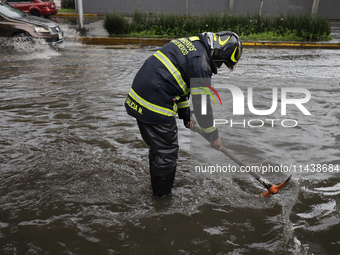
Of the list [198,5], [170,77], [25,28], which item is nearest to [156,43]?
[25,28]

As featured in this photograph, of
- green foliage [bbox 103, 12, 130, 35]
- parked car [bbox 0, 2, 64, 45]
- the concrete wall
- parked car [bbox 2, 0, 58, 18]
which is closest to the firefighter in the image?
parked car [bbox 0, 2, 64, 45]

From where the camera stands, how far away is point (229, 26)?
12.7 m

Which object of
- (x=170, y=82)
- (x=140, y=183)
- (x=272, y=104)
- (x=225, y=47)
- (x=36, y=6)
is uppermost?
(x=36, y=6)

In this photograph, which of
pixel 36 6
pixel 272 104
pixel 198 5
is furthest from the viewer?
pixel 198 5

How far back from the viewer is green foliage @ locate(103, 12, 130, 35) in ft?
40.3

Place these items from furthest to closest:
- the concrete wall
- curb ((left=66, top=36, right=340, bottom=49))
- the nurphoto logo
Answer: the concrete wall, curb ((left=66, top=36, right=340, bottom=49)), the nurphoto logo

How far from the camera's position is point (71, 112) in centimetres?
508

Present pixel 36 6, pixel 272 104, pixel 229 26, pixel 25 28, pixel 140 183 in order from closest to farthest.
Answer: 1. pixel 140 183
2. pixel 272 104
3. pixel 25 28
4. pixel 229 26
5. pixel 36 6

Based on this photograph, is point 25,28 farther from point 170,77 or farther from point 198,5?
point 198,5

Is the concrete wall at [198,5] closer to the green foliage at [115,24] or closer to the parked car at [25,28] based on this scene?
the green foliage at [115,24]

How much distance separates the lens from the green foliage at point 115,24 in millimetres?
12289

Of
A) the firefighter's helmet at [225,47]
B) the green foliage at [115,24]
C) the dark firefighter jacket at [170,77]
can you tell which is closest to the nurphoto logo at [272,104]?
the firefighter's helmet at [225,47]

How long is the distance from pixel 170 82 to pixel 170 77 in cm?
4

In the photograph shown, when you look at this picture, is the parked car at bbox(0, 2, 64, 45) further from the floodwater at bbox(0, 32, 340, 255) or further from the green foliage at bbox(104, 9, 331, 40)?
the floodwater at bbox(0, 32, 340, 255)
